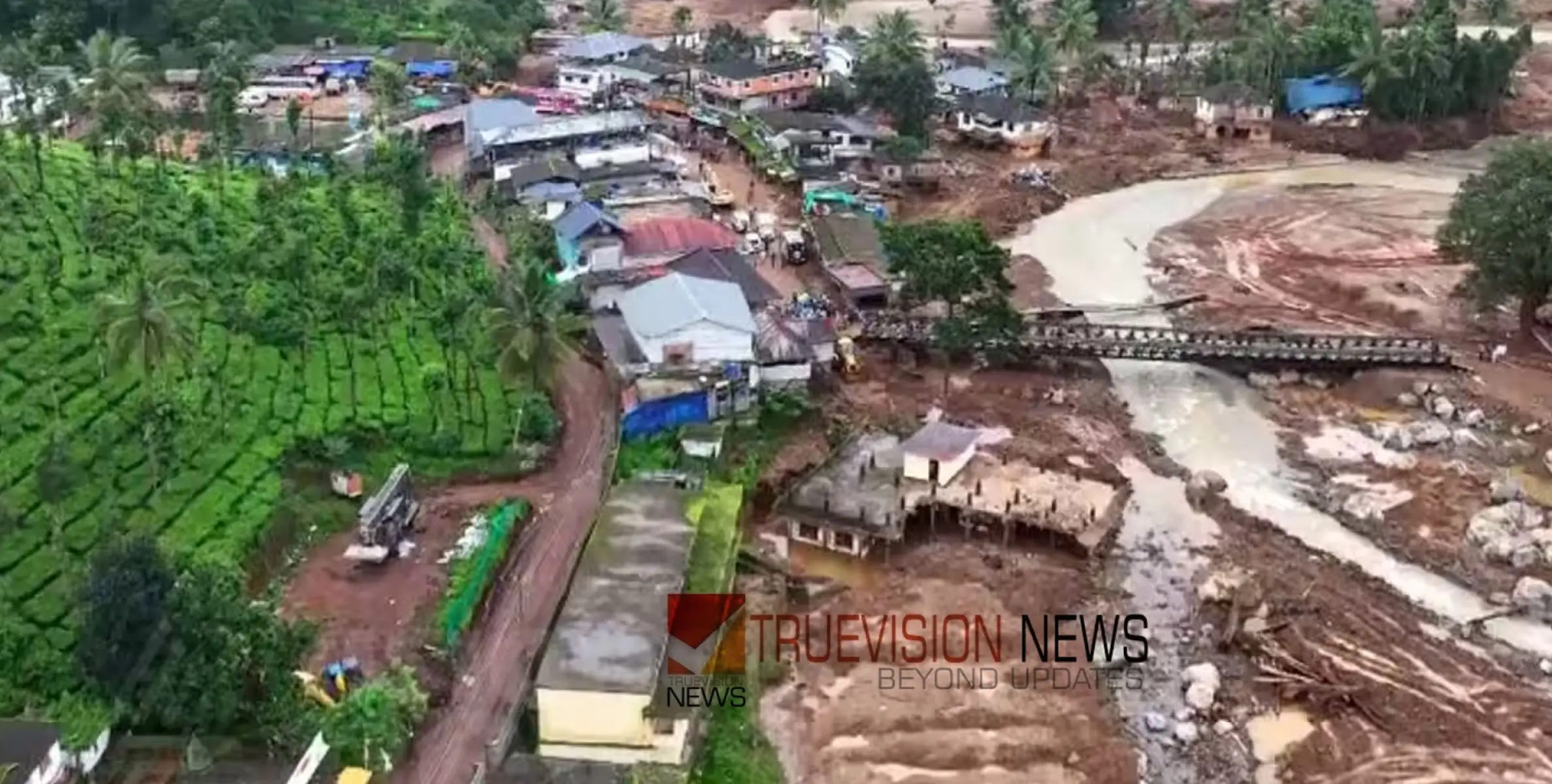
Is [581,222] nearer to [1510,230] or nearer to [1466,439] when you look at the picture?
[1466,439]

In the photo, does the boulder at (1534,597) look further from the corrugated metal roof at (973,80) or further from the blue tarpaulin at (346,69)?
the blue tarpaulin at (346,69)

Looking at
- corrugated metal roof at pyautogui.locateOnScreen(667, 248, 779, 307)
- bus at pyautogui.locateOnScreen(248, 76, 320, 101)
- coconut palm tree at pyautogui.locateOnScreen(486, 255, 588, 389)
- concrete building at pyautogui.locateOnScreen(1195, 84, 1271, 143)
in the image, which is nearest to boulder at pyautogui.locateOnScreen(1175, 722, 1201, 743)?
coconut palm tree at pyautogui.locateOnScreen(486, 255, 588, 389)

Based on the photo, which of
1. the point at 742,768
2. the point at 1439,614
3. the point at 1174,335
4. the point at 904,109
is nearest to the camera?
the point at 742,768

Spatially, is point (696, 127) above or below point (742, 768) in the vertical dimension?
above

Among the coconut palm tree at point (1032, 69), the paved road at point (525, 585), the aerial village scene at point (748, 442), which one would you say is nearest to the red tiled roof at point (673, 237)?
the aerial village scene at point (748, 442)

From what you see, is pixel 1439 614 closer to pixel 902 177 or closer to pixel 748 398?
pixel 748 398

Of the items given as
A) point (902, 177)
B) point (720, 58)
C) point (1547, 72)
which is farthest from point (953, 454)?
point (1547, 72)
